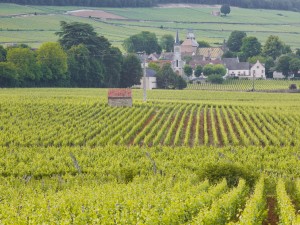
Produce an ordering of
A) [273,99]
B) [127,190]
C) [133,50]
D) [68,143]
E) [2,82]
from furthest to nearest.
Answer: [133,50] < [2,82] < [273,99] < [68,143] < [127,190]

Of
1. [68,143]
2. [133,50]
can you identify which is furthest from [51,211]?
[133,50]

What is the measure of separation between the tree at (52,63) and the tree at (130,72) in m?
16.5

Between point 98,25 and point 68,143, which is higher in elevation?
point 98,25

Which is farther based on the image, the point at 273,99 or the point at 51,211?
the point at 273,99

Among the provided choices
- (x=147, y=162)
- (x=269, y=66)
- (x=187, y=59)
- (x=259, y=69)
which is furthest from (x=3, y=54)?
(x=187, y=59)

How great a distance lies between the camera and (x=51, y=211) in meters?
20.0

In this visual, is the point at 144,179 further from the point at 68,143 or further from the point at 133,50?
the point at 133,50

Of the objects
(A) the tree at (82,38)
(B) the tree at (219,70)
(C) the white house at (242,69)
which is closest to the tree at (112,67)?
(A) the tree at (82,38)

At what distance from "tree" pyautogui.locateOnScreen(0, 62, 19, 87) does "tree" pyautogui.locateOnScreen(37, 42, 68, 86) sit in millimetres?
5552

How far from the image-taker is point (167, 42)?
185 m

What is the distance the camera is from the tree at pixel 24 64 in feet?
295

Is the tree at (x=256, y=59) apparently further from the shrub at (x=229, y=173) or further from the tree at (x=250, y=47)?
the shrub at (x=229, y=173)

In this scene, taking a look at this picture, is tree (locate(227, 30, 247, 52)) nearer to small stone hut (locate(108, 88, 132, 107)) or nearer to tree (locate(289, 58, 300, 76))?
tree (locate(289, 58, 300, 76))

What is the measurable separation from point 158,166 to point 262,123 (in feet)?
67.4
